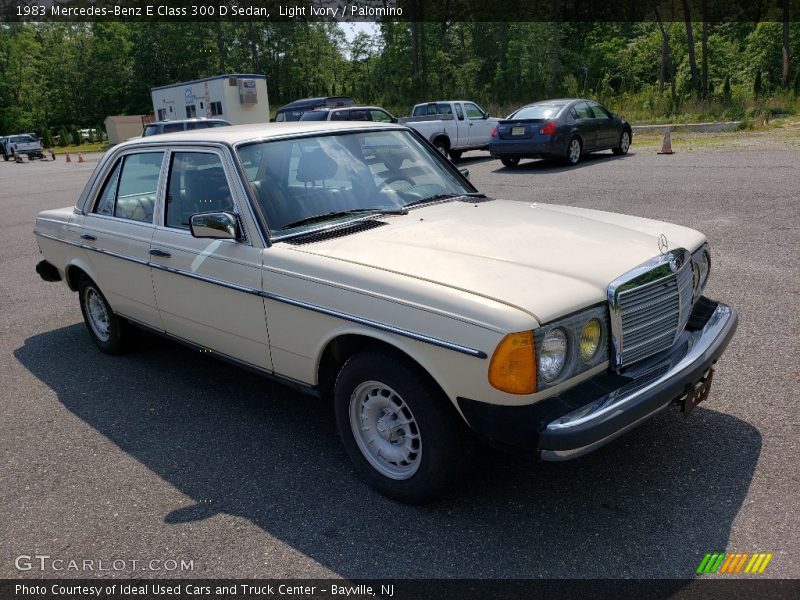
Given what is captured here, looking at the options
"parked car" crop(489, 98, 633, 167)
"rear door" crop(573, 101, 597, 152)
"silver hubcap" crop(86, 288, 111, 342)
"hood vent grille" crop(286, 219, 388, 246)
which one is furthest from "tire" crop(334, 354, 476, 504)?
"rear door" crop(573, 101, 597, 152)

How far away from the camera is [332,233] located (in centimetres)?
373

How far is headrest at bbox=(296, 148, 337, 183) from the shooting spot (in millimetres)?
4008

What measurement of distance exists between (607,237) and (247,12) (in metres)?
65.4

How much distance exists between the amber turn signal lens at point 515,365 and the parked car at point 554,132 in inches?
554

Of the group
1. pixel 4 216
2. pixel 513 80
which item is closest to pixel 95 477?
pixel 4 216

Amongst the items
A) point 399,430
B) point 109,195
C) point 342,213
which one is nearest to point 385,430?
point 399,430

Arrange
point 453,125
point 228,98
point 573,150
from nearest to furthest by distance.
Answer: point 573,150 < point 453,125 < point 228,98

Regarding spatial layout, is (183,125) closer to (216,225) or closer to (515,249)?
(216,225)

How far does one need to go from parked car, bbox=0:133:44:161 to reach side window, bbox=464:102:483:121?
114 feet

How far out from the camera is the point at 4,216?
593 inches

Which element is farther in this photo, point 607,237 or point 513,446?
point 607,237

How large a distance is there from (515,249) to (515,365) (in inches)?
33.1

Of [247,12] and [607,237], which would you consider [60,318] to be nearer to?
[607,237]

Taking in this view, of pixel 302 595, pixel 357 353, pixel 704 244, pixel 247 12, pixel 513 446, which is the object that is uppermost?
pixel 247 12
